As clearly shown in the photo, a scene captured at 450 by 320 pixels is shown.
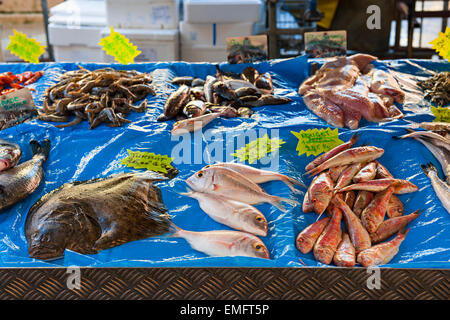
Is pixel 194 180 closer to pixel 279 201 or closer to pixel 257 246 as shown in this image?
pixel 279 201

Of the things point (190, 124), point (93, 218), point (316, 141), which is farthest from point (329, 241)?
point (190, 124)

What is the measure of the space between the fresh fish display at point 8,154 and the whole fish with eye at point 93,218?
0.39m

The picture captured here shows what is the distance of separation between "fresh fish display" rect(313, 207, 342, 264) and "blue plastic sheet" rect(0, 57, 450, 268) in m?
0.05

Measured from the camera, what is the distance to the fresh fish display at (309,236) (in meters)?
1.88

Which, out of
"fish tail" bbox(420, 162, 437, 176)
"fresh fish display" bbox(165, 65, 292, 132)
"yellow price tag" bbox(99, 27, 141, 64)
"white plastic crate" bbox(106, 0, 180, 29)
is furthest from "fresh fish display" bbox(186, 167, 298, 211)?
"white plastic crate" bbox(106, 0, 180, 29)

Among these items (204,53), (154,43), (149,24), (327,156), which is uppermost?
(149,24)

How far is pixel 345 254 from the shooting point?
5.92 ft

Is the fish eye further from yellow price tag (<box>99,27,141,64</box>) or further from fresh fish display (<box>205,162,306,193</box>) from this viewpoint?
yellow price tag (<box>99,27,141,64</box>)

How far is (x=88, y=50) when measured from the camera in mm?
5148

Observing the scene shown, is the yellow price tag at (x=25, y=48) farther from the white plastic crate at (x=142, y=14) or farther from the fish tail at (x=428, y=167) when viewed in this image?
the fish tail at (x=428, y=167)

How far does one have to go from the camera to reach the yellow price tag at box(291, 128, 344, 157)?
2.50 metres

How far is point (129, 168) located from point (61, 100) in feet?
2.94

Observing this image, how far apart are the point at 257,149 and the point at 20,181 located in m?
1.32
